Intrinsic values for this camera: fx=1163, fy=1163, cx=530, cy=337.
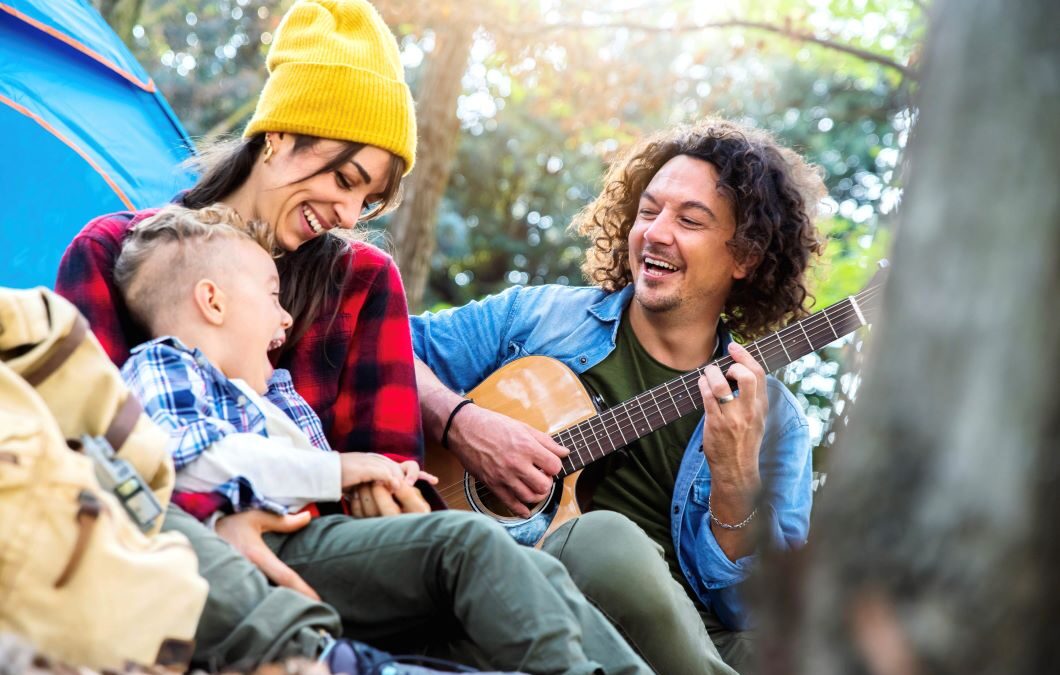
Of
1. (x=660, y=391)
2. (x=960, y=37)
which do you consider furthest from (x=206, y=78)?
(x=960, y=37)

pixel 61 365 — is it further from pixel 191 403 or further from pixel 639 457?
pixel 639 457

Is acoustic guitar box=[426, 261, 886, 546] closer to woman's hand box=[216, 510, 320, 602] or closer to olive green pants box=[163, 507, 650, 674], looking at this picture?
olive green pants box=[163, 507, 650, 674]

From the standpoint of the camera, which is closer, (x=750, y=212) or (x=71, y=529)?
(x=71, y=529)

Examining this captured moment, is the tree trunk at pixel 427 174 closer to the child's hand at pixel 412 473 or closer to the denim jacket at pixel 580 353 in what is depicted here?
the denim jacket at pixel 580 353

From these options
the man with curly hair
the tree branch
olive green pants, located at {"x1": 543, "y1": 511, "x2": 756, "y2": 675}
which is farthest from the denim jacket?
the tree branch

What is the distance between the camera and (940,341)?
840 mm

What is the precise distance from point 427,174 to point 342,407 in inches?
106

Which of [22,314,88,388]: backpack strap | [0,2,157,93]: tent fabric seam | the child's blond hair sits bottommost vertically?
the child's blond hair

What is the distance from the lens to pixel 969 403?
32.6 inches

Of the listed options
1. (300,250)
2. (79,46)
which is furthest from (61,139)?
(300,250)

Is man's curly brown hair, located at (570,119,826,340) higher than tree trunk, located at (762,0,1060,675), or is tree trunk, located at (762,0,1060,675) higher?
tree trunk, located at (762,0,1060,675)

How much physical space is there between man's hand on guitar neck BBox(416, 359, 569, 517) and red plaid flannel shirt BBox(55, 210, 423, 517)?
1.12 feet

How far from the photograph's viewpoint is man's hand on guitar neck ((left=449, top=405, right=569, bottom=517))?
115 inches

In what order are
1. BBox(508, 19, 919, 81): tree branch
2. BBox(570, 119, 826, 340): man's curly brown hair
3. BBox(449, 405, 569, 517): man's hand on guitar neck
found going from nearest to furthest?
BBox(449, 405, 569, 517): man's hand on guitar neck < BBox(570, 119, 826, 340): man's curly brown hair < BBox(508, 19, 919, 81): tree branch
